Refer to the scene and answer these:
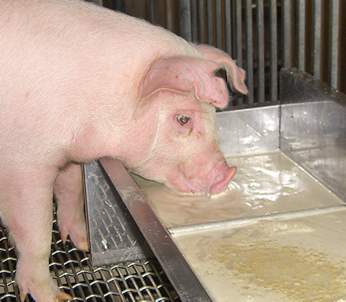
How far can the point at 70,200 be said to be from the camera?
2.57 metres

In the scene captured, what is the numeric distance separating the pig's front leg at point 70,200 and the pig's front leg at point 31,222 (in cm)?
24

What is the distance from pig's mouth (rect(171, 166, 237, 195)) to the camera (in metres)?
2.28

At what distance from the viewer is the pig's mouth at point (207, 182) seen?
2279 millimetres

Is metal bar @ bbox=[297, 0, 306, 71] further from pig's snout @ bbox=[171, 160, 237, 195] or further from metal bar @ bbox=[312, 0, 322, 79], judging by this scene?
pig's snout @ bbox=[171, 160, 237, 195]

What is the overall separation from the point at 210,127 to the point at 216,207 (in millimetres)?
316

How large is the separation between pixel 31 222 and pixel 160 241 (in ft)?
2.96

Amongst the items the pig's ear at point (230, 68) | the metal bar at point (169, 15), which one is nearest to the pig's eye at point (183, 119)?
the pig's ear at point (230, 68)

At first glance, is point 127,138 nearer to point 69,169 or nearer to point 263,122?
point 69,169

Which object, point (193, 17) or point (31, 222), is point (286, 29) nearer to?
point (193, 17)

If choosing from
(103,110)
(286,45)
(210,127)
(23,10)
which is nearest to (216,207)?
(210,127)

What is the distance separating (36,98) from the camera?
2.02 meters

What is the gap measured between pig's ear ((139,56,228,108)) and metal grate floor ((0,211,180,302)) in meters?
0.64

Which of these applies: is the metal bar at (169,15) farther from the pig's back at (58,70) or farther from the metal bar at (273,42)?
the pig's back at (58,70)

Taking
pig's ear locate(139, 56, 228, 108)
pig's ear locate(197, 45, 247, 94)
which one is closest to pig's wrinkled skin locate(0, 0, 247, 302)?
pig's ear locate(139, 56, 228, 108)
